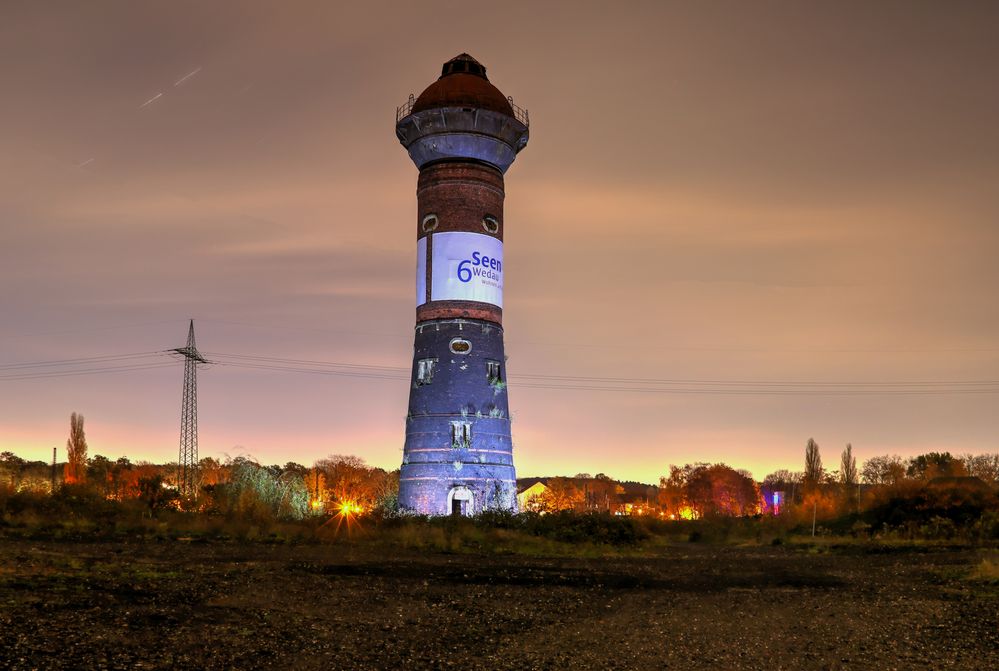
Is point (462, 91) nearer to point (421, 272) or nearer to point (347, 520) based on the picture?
point (421, 272)

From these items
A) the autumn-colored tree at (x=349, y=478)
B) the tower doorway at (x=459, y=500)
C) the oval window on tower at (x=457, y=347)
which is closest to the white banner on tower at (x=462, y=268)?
the oval window on tower at (x=457, y=347)

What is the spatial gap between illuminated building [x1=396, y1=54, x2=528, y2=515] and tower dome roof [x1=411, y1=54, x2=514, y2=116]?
0.31 ft

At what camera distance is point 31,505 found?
36906mm

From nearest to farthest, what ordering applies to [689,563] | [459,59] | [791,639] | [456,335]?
[791,639], [689,563], [456,335], [459,59]

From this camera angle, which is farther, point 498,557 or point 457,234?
point 457,234

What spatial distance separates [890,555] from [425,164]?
2937cm

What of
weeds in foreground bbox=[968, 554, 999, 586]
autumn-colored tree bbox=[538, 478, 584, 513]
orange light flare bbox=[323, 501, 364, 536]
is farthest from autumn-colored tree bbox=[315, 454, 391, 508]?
weeds in foreground bbox=[968, 554, 999, 586]

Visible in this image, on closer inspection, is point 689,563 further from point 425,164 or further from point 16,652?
point 425,164

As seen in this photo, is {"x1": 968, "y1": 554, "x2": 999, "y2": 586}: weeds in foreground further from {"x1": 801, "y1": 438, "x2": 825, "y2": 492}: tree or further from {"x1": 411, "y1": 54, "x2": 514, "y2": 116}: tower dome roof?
{"x1": 801, "y1": 438, "x2": 825, "y2": 492}: tree

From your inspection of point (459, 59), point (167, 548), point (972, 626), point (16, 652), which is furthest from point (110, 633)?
point (459, 59)

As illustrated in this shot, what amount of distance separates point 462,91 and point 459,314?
39.6 ft

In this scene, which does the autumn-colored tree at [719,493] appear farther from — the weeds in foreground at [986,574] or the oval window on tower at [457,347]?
the weeds in foreground at [986,574]

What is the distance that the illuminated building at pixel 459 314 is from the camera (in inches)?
1736

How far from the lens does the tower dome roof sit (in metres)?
46.3
